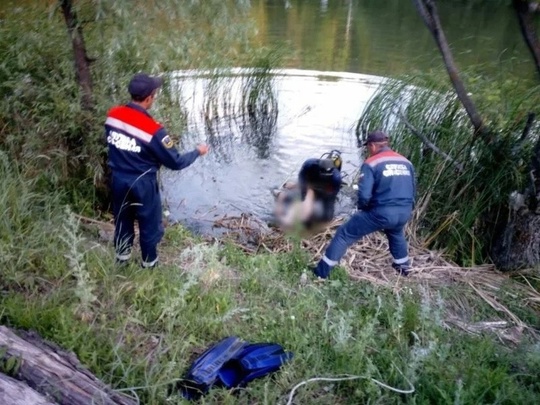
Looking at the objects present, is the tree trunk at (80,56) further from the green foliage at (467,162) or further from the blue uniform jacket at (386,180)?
the green foliage at (467,162)

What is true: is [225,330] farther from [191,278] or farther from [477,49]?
[477,49]

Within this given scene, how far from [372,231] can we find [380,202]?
1.03 feet

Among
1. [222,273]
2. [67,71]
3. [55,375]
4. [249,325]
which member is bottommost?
[222,273]

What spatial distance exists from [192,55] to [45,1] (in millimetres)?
1563

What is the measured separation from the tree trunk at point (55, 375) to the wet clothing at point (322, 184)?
421cm

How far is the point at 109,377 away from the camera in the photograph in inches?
121

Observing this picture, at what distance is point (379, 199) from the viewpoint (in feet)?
16.6

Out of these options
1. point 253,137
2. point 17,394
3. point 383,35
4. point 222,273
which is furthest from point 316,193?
point 383,35

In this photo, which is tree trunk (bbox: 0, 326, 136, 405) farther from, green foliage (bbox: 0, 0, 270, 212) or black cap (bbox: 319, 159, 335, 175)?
black cap (bbox: 319, 159, 335, 175)

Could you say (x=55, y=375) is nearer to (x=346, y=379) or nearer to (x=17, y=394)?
(x=17, y=394)

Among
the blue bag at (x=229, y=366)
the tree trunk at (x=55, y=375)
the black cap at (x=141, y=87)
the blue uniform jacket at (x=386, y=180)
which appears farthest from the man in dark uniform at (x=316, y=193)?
the tree trunk at (x=55, y=375)

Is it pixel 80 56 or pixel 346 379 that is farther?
pixel 80 56

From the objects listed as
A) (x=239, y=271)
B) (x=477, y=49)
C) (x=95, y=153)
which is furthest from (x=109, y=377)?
(x=477, y=49)

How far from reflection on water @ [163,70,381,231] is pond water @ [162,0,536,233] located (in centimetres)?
2
